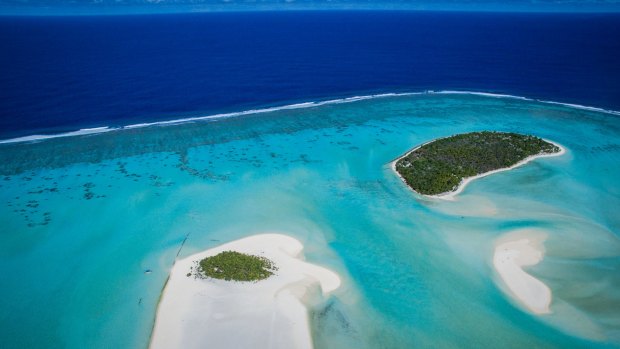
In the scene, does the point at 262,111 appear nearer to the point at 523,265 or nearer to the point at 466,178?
the point at 466,178

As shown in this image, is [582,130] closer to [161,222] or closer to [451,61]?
[451,61]

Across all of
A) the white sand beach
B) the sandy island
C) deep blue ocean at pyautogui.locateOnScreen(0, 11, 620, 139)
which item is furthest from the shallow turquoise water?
deep blue ocean at pyautogui.locateOnScreen(0, 11, 620, 139)

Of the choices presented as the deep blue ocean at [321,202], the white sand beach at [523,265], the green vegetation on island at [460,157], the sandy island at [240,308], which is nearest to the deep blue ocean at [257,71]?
the deep blue ocean at [321,202]

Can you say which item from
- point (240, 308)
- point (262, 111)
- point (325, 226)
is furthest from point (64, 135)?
point (240, 308)

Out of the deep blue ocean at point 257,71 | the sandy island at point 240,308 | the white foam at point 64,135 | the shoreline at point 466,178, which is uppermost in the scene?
the deep blue ocean at point 257,71

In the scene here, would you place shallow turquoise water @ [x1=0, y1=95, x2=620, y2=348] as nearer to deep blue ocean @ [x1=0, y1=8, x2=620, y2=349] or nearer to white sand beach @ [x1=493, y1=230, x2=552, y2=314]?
deep blue ocean @ [x1=0, y1=8, x2=620, y2=349]

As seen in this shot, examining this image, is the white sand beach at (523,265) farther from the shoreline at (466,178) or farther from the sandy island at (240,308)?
the sandy island at (240,308)
